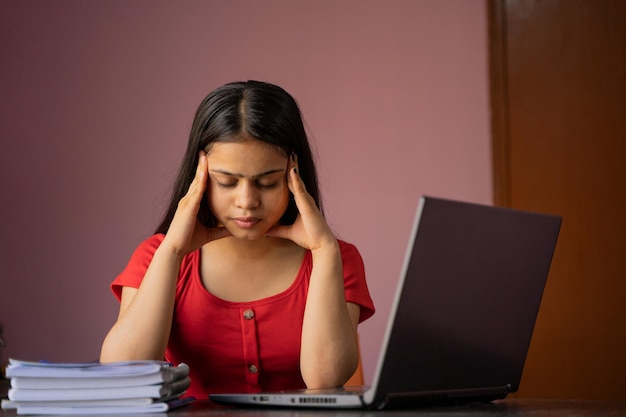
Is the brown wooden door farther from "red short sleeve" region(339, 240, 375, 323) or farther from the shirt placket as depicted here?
the shirt placket

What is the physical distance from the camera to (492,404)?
1325mm

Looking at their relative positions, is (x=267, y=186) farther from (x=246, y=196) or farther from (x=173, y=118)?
(x=173, y=118)

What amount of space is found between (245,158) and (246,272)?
0.91ft

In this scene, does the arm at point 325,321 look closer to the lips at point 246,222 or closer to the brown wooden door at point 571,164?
the lips at point 246,222

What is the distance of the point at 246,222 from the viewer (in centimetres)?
159

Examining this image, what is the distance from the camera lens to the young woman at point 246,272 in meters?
1.55

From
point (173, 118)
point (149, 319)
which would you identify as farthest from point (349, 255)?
point (173, 118)

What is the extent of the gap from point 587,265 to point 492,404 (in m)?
2.06

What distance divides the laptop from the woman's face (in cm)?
40

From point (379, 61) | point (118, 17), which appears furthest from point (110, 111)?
point (379, 61)

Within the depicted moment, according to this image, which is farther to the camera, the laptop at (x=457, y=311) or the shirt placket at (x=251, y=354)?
the shirt placket at (x=251, y=354)

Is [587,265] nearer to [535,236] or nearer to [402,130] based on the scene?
[402,130]

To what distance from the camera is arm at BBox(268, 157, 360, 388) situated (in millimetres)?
1537

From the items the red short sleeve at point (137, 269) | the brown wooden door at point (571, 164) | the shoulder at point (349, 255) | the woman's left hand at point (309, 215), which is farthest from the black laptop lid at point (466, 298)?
the brown wooden door at point (571, 164)
